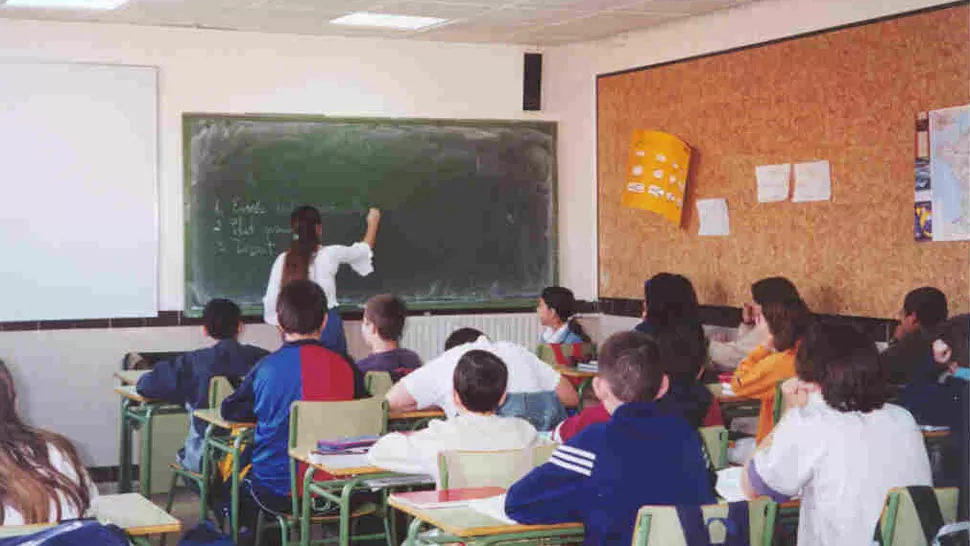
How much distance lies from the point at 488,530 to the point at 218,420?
2.36 m

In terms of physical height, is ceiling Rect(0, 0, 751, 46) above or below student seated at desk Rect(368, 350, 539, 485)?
above

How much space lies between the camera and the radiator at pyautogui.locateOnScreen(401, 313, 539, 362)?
9.07 metres

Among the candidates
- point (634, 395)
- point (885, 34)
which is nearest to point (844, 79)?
point (885, 34)

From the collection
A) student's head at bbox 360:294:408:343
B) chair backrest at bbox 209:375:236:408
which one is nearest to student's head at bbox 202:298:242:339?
chair backrest at bbox 209:375:236:408

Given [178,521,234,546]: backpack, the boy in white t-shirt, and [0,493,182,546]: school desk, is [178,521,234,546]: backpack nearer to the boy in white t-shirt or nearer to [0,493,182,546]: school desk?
[0,493,182,546]: school desk

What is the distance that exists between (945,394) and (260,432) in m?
2.61

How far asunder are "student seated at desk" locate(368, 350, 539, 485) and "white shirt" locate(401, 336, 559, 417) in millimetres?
1109

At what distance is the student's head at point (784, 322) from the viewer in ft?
20.0

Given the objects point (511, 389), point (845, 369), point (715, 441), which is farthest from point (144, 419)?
point (845, 369)

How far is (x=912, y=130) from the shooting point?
6594mm

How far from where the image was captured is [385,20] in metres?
8.33

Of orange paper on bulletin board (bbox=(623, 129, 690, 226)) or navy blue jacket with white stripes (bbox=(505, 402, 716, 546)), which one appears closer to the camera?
navy blue jacket with white stripes (bbox=(505, 402, 716, 546))

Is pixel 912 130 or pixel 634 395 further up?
pixel 912 130

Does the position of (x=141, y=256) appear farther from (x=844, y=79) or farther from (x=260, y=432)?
(x=844, y=79)
